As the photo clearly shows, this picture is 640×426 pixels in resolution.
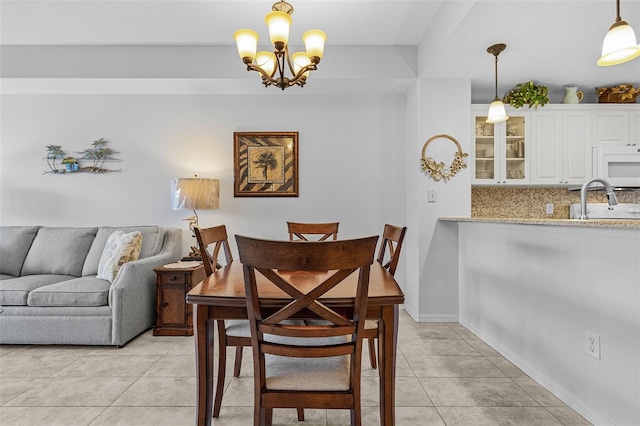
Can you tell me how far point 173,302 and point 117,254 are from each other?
0.62 meters

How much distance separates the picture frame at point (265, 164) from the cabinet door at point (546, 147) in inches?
99.6

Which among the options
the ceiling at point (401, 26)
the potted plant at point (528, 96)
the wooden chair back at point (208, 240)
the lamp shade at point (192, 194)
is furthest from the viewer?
the potted plant at point (528, 96)

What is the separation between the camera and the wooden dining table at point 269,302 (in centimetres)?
125

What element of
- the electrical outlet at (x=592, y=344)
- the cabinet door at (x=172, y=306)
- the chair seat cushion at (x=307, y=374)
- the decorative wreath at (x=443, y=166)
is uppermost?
the decorative wreath at (x=443, y=166)

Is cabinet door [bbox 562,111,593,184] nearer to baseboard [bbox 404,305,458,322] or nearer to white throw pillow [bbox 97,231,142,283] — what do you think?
baseboard [bbox 404,305,458,322]

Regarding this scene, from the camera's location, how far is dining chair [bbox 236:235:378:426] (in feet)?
3.39

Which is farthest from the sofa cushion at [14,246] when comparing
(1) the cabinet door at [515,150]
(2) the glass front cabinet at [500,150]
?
(1) the cabinet door at [515,150]

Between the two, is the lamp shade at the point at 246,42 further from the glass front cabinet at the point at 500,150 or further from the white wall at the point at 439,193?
the glass front cabinet at the point at 500,150

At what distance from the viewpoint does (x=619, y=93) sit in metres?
3.62

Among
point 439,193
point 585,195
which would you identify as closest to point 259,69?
point 439,193

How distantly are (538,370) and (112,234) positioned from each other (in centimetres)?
351

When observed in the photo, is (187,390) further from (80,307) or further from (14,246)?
(14,246)

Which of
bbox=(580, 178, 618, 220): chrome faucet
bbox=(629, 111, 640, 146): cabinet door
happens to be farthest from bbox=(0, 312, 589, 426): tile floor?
bbox=(629, 111, 640, 146): cabinet door

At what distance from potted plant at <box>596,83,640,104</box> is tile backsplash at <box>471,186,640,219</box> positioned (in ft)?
3.30
